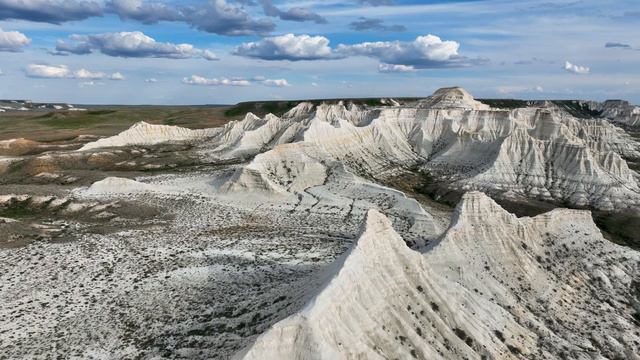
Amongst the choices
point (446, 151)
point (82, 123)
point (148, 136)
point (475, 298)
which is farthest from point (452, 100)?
point (82, 123)

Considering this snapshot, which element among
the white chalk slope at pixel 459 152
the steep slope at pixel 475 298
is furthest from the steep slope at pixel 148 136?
the steep slope at pixel 475 298

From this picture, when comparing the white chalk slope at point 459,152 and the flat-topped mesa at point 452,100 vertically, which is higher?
the flat-topped mesa at point 452,100

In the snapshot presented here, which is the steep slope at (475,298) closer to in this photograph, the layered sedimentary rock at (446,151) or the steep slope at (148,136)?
the layered sedimentary rock at (446,151)

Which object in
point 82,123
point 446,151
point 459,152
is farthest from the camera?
point 82,123

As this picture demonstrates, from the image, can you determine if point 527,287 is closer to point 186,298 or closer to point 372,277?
point 372,277

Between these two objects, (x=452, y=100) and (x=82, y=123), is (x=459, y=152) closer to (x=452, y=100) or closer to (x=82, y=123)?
Answer: (x=452, y=100)
